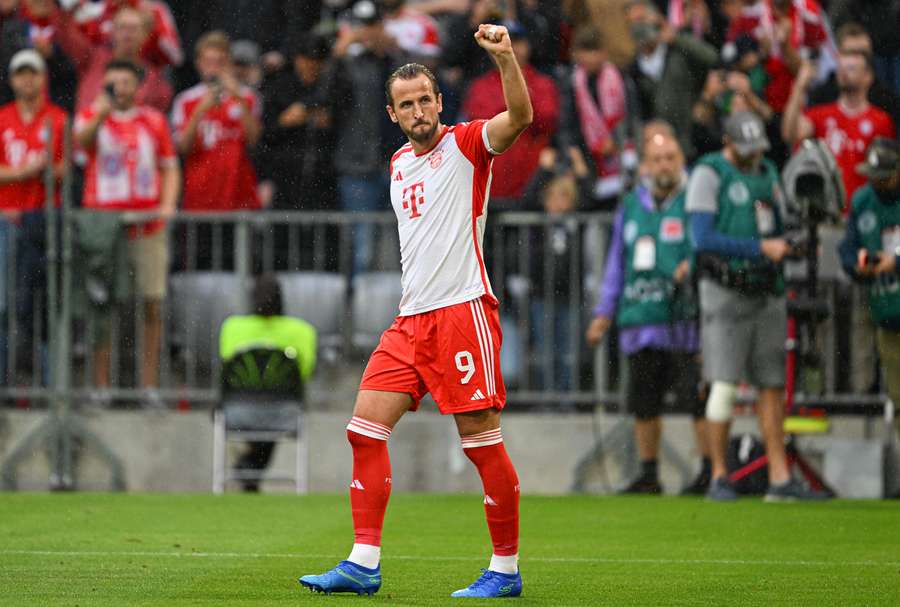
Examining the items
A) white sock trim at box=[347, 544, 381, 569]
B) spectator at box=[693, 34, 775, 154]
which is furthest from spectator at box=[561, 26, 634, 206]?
white sock trim at box=[347, 544, 381, 569]

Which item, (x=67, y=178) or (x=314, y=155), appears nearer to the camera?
(x=67, y=178)

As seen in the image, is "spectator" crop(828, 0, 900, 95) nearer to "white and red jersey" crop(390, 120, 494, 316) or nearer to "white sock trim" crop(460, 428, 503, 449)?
"white and red jersey" crop(390, 120, 494, 316)

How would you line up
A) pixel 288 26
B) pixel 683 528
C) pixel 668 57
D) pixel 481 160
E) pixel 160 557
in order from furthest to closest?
pixel 288 26, pixel 668 57, pixel 683 528, pixel 160 557, pixel 481 160

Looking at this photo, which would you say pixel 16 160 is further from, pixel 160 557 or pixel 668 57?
pixel 160 557

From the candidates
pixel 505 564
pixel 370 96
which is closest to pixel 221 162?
pixel 370 96

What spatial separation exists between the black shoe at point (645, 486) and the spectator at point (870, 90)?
3937 millimetres

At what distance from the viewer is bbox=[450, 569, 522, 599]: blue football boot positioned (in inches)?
292

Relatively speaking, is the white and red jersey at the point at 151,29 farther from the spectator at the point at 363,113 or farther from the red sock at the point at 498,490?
the red sock at the point at 498,490

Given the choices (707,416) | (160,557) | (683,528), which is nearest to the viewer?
(160,557)

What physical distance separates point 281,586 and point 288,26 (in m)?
10.3

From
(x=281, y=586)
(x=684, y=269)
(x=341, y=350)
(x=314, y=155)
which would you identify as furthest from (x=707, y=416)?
(x=281, y=586)

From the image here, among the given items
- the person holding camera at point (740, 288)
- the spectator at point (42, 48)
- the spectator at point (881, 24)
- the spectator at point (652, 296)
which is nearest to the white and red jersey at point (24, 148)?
the spectator at point (42, 48)

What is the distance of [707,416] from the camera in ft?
43.2

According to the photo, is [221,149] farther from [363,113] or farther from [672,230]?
[672,230]
